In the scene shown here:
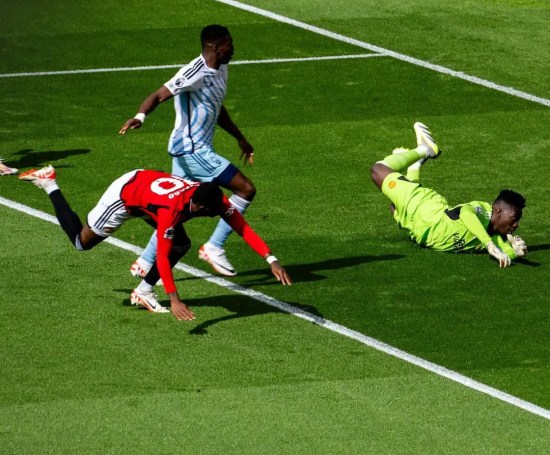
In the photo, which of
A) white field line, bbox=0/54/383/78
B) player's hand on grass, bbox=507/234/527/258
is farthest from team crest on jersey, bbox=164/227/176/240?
white field line, bbox=0/54/383/78

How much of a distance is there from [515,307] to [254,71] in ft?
32.5

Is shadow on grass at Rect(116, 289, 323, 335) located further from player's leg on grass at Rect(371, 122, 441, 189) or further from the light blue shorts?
player's leg on grass at Rect(371, 122, 441, 189)

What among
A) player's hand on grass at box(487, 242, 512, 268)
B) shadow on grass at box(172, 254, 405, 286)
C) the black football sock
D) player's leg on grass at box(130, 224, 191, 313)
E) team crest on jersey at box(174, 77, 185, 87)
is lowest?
shadow on grass at box(172, 254, 405, 286)

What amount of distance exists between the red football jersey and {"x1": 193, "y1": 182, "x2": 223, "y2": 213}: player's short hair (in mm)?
126

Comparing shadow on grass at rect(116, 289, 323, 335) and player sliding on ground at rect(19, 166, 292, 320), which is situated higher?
player sliding on ground at rect(19, 166, 292, 320)

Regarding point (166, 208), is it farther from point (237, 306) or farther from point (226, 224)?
point (226, 224)

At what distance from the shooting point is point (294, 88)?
74.1ft

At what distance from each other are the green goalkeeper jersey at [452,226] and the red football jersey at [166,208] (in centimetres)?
302

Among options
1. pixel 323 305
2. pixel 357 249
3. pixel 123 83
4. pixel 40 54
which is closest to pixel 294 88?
pixel 123 83

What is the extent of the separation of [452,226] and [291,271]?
1784 millimetres

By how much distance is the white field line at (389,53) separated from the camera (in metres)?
22.5

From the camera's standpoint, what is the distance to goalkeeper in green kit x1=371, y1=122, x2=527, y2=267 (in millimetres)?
15609

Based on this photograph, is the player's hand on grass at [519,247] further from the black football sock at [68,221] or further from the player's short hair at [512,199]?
the black football sock at [68,221]

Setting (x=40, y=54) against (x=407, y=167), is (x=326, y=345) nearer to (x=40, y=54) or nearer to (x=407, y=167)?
(x=407, y=167)
